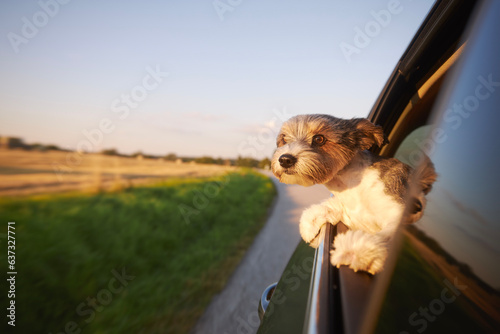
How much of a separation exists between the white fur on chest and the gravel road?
357 mm

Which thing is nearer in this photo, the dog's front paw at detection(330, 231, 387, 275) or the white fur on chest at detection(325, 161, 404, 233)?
the dog's front paw at detection(330, 231, 387, 275)

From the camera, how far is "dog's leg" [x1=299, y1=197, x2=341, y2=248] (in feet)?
6.23

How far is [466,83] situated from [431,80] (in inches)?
64.2

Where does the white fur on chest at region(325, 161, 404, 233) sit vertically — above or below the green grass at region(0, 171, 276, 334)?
above

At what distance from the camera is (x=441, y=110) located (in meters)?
0.91

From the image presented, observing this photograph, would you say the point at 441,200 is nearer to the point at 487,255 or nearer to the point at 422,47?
the point at 487,255

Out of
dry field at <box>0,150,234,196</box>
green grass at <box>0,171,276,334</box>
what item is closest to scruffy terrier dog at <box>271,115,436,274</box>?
green grass at <box>0,171,276,334</box>

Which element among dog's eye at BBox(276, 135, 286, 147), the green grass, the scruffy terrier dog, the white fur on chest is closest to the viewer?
the scruffy terrier dog

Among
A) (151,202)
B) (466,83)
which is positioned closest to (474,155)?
(466,83)

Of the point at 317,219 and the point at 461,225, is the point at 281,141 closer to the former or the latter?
the point at 317,219

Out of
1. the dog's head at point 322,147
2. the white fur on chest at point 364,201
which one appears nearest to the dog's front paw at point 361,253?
the white fur on chest at point 364,201

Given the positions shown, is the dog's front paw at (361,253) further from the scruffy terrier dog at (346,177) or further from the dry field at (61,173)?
the dry field at (61,173)

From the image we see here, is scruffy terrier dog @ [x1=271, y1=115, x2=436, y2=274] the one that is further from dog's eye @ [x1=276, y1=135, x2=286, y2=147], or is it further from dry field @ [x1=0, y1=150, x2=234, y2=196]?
dry field @ [x1=0, y1=150, x2=234, y2=196]

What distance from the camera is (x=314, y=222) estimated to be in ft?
6.37
